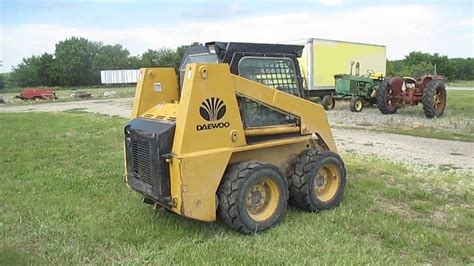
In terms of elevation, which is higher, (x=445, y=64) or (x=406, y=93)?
(x=445, y=64)

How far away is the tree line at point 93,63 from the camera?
5575cm

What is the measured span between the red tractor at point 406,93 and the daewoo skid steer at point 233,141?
36.3ft

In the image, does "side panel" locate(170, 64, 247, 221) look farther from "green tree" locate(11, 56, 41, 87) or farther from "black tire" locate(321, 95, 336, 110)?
"green tree" locate(11, 56, 41, 87)

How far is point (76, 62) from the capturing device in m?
64.9

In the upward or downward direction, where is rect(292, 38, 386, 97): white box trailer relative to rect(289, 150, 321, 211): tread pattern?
upward

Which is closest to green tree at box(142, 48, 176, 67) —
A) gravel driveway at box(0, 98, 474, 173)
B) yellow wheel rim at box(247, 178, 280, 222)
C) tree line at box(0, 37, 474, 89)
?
tree line at box(0, 37, 474, 89)

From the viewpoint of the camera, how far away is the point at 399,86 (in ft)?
53.9

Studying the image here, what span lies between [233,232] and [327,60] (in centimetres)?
1738

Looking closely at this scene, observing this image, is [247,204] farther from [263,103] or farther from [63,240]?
[63,240]

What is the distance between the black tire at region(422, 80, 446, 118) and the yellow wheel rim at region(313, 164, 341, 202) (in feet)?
35.3

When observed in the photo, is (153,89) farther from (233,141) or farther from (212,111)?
(233,141)

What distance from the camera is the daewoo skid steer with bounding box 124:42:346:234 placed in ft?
15.0

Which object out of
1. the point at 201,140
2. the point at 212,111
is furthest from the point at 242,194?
the point at 212,111

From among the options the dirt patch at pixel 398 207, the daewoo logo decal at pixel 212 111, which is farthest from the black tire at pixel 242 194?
the dirt patch at pixel 398 207
